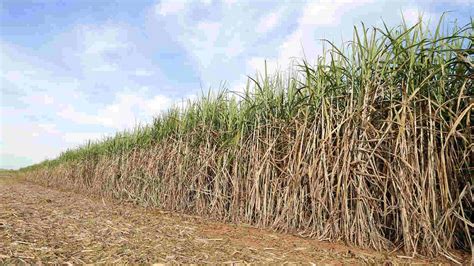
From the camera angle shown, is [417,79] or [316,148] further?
[316,148]

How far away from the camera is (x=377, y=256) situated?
242cm

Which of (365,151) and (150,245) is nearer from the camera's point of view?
(150,245)

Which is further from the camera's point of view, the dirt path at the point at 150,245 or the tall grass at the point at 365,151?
the tall grass at the point at 365,151

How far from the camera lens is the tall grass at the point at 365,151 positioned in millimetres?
2590

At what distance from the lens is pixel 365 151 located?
9.46 feet

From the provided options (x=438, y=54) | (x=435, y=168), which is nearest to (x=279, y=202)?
(x=435, y=168)

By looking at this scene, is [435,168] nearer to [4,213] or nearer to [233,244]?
[233,244]

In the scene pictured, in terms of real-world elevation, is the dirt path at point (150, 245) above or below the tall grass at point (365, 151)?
below

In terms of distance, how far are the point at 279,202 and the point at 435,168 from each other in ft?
4.71

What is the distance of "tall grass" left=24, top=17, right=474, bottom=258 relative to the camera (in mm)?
2590

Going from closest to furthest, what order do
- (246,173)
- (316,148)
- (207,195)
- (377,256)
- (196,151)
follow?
(377,256) → (316,148) → (246,173) → (207,195) → (196,151)

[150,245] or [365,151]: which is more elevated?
[365,151]

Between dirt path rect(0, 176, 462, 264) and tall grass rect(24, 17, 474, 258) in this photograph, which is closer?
→ dirt path rect(0, 176, 462, 264)

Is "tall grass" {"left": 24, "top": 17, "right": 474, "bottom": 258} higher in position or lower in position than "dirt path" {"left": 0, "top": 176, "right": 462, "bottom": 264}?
higher
